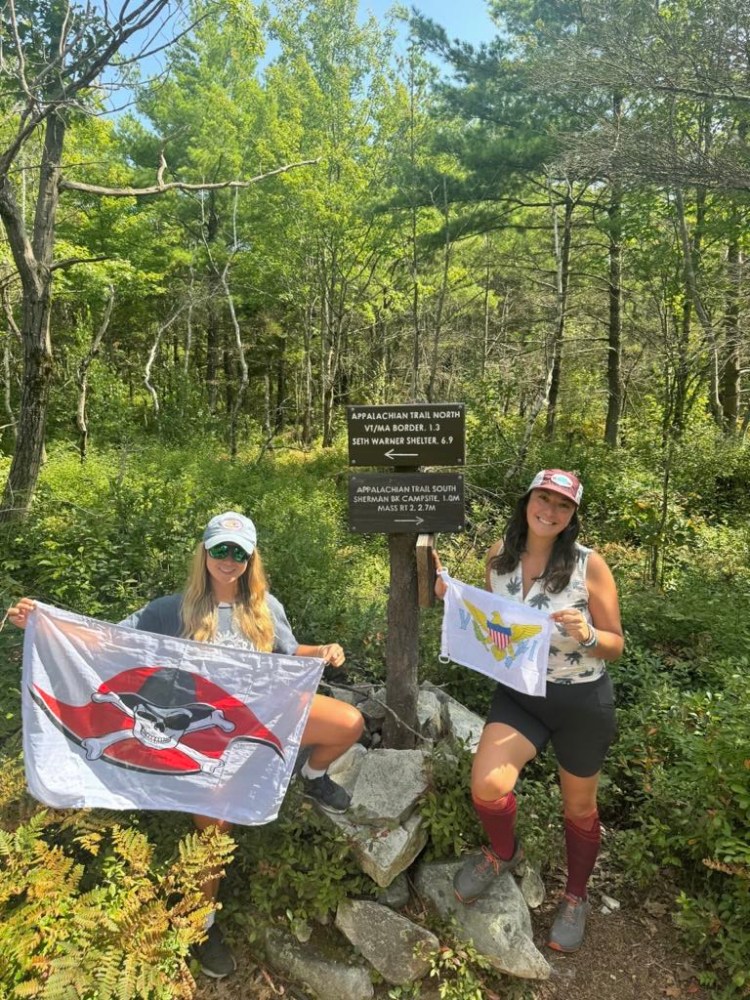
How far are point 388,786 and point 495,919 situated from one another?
793 mm

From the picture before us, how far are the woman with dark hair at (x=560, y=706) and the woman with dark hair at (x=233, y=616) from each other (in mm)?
807

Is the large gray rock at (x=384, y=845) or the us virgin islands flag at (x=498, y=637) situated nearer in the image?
the us virgin islands flag at (x=498, y=637)

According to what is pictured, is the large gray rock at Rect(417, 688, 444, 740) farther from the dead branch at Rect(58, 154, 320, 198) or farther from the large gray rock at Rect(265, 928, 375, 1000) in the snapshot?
the dead branch at Rect(58, 154, 320, 198)

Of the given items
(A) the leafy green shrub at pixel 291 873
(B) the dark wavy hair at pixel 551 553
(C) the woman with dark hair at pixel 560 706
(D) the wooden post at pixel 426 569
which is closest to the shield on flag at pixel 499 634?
(C) the woman with dark hair at pixel 560 706

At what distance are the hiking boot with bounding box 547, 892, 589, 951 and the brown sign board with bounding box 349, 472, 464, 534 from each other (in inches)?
80.0

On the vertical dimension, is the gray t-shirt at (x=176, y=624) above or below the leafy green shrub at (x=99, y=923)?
above

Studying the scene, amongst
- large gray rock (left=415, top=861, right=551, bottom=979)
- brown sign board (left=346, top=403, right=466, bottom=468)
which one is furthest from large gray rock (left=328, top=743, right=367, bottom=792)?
brown sign board (left=346, top=403, right=466, bottom=468)

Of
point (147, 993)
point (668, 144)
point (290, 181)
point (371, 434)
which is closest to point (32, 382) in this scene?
point (371, 434)

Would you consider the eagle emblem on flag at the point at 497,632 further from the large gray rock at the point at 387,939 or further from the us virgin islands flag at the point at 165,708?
the large gray rock at the point at 387,939

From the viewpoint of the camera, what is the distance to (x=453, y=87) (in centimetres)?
1134


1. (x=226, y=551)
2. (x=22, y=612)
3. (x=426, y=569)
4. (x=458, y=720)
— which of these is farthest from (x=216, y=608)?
(x=458, y=720)

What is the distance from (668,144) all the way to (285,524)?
577 cm

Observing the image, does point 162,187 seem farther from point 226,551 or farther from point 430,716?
point 430,716

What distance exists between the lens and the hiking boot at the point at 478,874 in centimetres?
293
